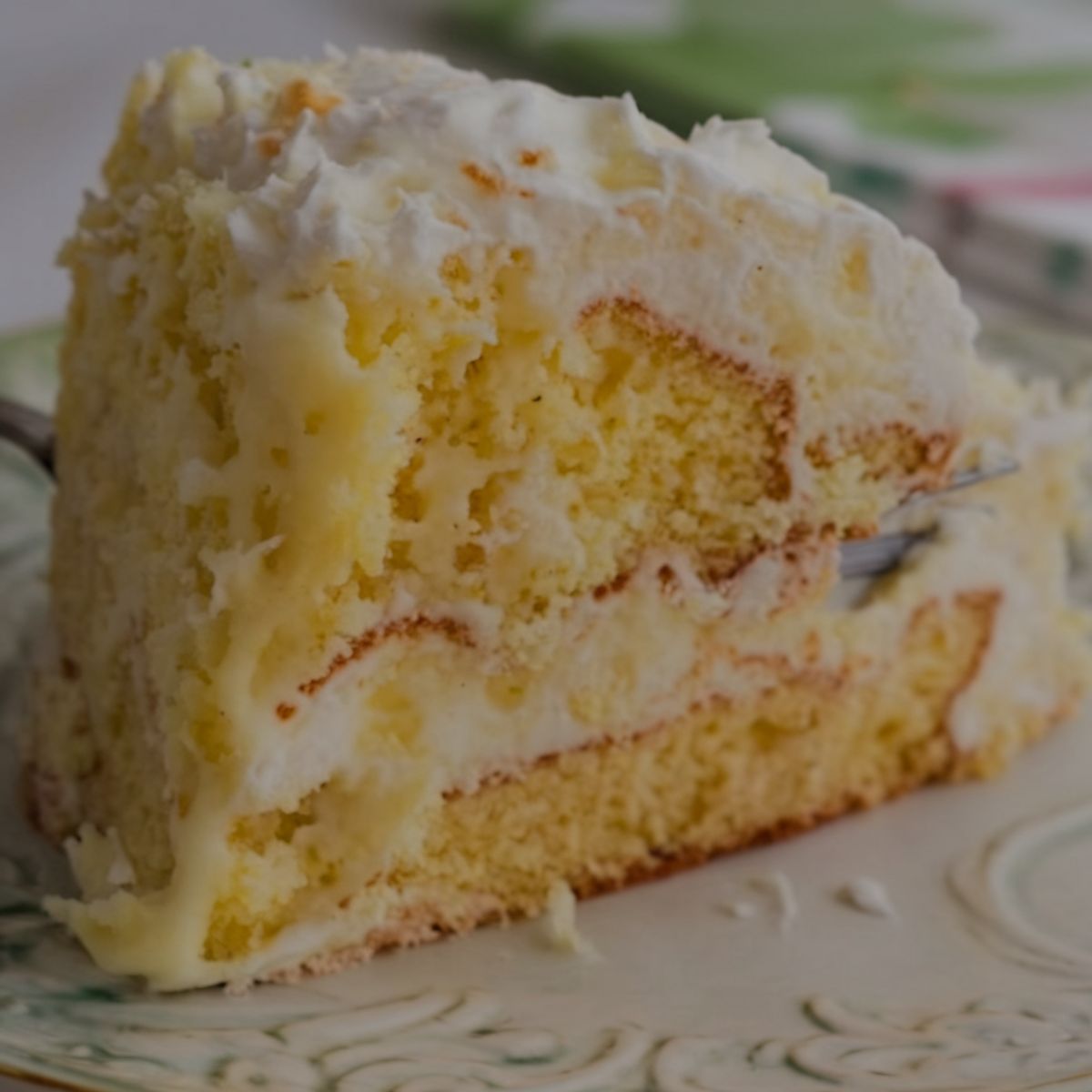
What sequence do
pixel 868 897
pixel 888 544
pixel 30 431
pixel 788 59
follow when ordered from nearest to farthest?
pixel 868 897, pixel 888 544, pixel 30 431, pixel 788 59

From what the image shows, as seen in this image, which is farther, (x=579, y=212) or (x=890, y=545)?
(x=890, y=545)

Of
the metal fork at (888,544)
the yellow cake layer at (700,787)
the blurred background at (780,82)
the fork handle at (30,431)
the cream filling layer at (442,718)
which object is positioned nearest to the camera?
the cream filling layer at (442,718)

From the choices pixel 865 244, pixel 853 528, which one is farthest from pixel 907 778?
pixel 865 244

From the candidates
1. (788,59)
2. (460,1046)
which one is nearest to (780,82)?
(788,59)

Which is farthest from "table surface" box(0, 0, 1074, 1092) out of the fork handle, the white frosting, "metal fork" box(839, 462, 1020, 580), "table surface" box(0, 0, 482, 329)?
the white frosting

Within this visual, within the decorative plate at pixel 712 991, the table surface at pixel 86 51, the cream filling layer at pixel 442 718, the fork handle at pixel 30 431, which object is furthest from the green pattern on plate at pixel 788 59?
the decorative plate at pixel 712 991

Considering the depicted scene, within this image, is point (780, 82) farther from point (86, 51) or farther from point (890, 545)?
point (890, 545)

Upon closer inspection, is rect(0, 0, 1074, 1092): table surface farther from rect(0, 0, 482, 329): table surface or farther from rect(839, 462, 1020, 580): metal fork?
rect(839, 462, 1020, 580): metal fork

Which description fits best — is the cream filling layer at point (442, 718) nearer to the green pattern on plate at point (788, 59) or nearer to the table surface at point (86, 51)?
the green pattern on plate at point (788, 59)
